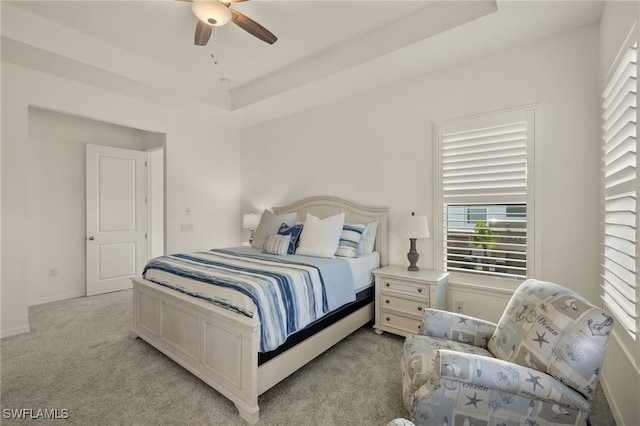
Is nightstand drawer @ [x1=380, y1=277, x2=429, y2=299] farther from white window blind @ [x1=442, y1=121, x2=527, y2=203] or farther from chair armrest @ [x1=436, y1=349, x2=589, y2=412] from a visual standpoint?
chair armrest @ [x1=436, y1=349, x2=589, y2=412]

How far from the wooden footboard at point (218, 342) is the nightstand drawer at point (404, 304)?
427mm

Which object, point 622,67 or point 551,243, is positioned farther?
point 551,243

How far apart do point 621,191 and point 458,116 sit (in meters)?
1.54

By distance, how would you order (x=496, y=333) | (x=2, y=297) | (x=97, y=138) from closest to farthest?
1. (x=496, y=333)
2. (x=2, y=297)
3. (x=97, y=138)

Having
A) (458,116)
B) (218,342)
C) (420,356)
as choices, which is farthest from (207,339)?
(458,116)

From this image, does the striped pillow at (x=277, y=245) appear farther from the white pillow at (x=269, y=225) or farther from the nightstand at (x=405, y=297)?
the nightstand at (x=405, y=297)

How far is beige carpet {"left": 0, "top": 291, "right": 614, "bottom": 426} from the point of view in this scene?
1.83 m

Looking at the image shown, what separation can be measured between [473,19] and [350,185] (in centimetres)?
206

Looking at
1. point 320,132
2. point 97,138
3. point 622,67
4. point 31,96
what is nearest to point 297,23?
point 320,132

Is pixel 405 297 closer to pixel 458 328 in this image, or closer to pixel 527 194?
pixel 458 328

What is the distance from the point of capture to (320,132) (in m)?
4.11

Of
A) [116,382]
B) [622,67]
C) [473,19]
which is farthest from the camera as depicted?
[473,19]

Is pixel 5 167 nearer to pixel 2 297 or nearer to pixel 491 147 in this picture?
pixel 2 297

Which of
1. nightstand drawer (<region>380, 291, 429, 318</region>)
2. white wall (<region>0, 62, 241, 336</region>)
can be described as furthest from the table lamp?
white wall (<region>0, 62, 241, 336</region>)
